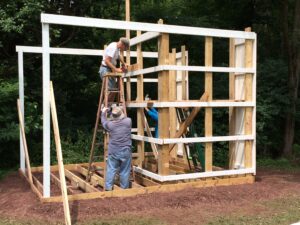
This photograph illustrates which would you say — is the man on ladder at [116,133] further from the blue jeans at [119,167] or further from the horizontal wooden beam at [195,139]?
the horizontal wooden beam at [195,139]

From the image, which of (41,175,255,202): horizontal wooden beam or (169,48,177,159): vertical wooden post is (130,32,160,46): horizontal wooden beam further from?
(41,175,255,202): horizontal wooden beam

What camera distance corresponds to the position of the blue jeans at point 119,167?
6984 millimetres

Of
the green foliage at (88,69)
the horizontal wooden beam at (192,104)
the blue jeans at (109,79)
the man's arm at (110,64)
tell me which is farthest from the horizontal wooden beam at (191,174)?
the green foliage at (88,69)

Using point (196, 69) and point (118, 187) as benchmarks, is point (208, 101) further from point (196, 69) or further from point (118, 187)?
point (118, 187)

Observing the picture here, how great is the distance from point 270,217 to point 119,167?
2.69 m

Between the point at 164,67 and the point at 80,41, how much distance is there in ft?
22.5

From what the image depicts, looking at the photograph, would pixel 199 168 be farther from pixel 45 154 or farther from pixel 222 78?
pixel 222 78

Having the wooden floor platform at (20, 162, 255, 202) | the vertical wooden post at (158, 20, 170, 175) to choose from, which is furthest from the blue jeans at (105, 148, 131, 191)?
the vertical wooden post at (158, 20, 170, 175)

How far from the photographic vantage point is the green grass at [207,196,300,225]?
5.51 meters

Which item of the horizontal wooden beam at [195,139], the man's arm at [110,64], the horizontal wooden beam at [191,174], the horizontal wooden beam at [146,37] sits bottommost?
the horizontal wooden beam at [191,174]

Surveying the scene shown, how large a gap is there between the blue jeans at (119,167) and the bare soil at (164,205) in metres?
0.52

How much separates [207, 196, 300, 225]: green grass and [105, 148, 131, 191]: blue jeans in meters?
2.00

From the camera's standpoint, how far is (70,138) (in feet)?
38.7

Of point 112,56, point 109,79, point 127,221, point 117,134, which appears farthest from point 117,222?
point 112,56
